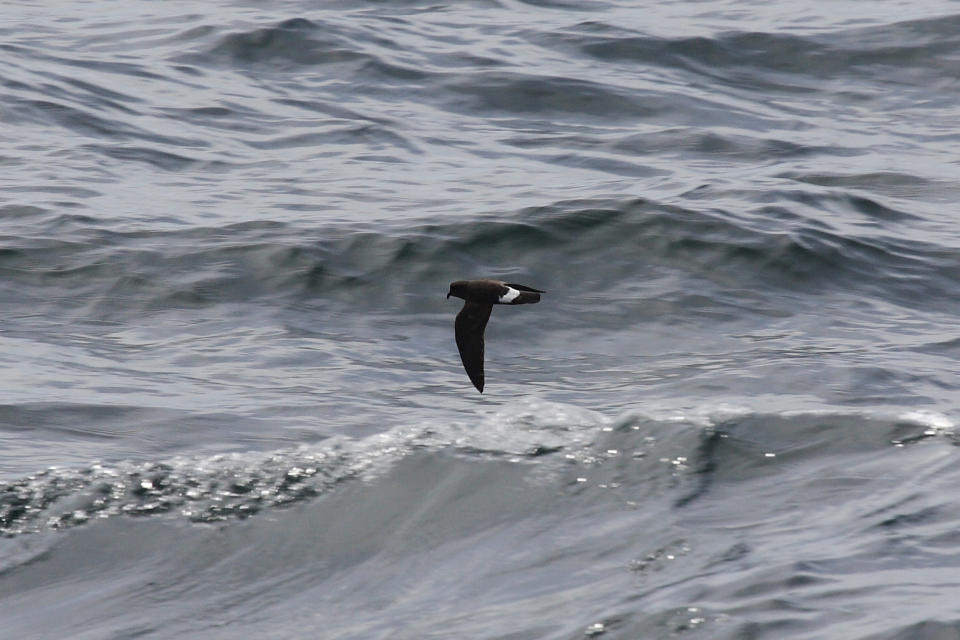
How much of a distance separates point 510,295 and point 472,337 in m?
0.37

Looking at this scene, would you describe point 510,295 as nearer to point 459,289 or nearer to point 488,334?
point 459,289

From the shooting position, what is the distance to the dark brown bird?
693cm

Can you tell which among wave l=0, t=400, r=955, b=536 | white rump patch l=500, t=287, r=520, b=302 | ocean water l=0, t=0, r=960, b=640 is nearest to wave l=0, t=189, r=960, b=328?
ocean water l=0, t=0, r=960, b=640

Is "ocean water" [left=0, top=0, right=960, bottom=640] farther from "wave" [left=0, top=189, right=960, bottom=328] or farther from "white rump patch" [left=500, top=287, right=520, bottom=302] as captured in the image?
"white rump patch" [left=500, top=287, right=520, bottom=302]

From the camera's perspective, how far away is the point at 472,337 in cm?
705

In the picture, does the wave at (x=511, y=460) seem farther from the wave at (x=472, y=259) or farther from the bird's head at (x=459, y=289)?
the wave at (x=472, y=259)

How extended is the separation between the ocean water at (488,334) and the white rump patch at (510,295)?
81 cm

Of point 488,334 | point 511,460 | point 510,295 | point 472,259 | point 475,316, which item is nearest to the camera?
point 510,295

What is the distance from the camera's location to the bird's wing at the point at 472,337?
6.94 m

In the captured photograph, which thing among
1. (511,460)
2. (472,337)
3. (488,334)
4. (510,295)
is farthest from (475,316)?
(488,334)

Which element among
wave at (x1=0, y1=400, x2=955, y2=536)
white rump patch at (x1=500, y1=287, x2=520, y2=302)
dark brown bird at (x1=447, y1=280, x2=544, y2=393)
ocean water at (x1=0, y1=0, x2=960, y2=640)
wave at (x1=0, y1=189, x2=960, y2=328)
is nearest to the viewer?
ocean water at (x1=0, y1=0, x2=960, y2=640)

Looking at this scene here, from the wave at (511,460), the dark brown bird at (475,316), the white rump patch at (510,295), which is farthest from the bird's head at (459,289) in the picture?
the wave at (511,460)

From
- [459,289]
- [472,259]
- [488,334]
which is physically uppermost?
[459,289]

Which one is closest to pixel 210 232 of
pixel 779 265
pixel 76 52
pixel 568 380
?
pixel 568 380
